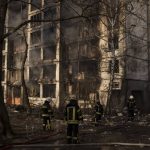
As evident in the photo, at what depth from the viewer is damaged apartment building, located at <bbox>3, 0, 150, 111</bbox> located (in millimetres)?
31516

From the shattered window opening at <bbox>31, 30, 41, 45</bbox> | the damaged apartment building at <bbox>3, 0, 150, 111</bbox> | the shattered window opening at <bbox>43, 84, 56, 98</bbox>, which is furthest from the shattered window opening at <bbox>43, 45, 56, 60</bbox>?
the shattered window opening at <bbox>43, 84, 56, 98</bbox>

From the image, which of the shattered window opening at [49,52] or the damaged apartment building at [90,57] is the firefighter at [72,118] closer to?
the damaged apartment building at [90,57]

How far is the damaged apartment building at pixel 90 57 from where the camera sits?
31.5 m

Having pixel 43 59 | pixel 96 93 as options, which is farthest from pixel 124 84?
pixel 43 59

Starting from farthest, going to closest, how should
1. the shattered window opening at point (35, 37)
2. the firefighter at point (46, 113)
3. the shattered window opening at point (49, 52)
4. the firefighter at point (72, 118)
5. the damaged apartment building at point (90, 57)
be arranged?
the shattered window opening at point (35, 37)
the shattered window opening at point (49, 52)
the damaged apartment building at point (90, 57)
the firefighter at point (46, 113)
the firefighter at point (72, 118)

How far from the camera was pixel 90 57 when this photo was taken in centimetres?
3984

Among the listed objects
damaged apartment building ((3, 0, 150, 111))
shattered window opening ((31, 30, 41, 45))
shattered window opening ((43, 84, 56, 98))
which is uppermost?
shattered window opening ((31, 30, 41, 45))

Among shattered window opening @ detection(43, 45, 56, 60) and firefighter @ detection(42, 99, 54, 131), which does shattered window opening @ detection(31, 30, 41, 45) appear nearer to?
shattered window opening @ detection(43, 45, 56, 60)

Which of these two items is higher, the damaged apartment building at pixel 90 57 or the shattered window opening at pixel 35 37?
the shattered window opening at pixel 35 37

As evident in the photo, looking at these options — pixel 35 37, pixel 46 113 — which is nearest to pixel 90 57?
pixel 35 37

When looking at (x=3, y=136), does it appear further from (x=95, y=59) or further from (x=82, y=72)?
(x=82, y=72)

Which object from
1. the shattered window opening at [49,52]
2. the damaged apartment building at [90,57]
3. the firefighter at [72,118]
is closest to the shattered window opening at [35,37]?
the damaged apartment building at [90,57]

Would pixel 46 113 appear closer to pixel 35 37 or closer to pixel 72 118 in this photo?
pixel 72 118

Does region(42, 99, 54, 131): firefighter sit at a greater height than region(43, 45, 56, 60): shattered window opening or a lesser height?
lesser
